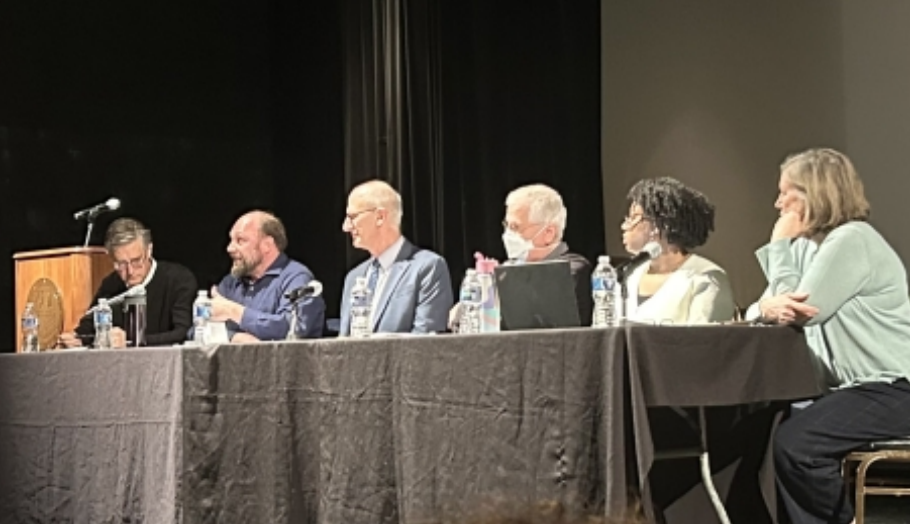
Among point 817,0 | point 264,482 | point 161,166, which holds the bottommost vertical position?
point 264,482

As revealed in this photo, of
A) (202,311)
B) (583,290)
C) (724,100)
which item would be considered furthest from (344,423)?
(724,100)

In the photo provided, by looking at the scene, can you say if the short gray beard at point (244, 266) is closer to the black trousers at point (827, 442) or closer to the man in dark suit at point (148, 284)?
the man in dark suit at point (148, 284)

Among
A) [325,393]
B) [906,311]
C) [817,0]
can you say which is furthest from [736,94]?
[325,393]

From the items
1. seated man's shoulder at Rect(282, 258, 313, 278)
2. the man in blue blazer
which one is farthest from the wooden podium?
the man in blue blazer

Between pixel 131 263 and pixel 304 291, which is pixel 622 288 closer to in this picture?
pixel 304 291

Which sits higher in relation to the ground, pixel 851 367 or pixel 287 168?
pixel 287 168

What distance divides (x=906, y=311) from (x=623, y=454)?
1.05 meters

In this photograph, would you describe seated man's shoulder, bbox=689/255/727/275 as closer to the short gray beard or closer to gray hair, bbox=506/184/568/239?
gray hair, bbox=506/184/568/239

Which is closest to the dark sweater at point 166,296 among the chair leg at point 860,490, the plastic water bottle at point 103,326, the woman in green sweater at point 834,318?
the plastic water bottle at point 103,326

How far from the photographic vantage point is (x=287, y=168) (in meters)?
6.43

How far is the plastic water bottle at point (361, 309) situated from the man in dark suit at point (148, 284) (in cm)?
109

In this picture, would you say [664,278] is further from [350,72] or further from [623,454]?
[350,72]

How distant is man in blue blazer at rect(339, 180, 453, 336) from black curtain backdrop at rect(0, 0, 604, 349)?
5.44ft

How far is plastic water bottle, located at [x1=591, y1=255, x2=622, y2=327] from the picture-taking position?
8.93ft
